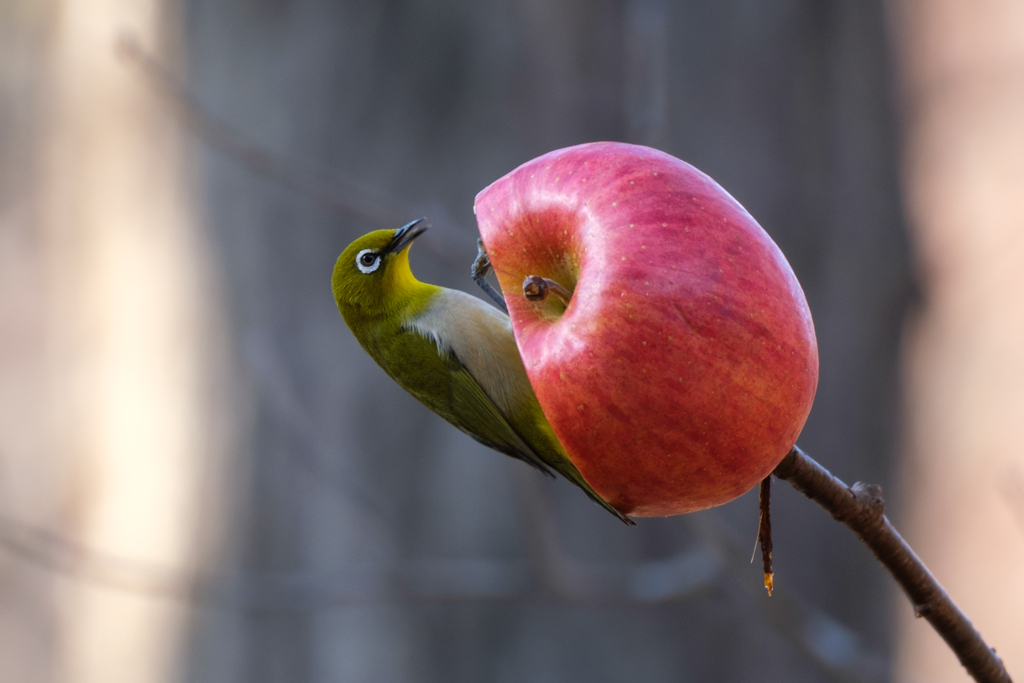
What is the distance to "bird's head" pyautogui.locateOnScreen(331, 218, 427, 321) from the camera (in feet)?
5.69

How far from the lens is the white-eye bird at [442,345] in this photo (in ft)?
5.18

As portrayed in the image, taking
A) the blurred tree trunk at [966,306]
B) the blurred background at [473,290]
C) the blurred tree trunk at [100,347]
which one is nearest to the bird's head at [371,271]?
the blurred background at [473,290]

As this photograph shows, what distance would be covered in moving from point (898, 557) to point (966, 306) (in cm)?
268

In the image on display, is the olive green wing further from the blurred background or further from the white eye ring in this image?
the blurred background

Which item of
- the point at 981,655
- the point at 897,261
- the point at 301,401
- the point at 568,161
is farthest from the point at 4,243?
the point at 981,655

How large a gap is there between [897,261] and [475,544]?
1.83 metres

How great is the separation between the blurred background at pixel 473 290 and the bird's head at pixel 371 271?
2.05 ft

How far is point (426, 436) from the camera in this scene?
126 inches

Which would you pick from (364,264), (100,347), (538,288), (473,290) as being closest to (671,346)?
(538,288)

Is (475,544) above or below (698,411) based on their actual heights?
below

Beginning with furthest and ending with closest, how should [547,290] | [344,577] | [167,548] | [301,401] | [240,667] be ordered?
[167,548]
[240,667]
[301,401]
[344,577]
[547,290]

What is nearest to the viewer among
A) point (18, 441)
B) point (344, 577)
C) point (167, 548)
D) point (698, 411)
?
point (698, 411)

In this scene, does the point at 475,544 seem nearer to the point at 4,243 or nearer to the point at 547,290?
the point at 547,290

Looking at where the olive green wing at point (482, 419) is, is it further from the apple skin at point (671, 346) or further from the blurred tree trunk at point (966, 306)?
the blurred tree trunk at point (966, 306)
